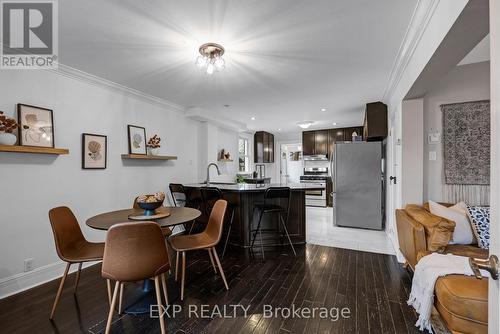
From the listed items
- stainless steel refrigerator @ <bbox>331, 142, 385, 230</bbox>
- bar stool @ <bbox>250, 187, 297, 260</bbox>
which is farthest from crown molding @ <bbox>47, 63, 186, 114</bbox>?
stainless steel refrigerator @ <bbox>331, 142, 385, 230</bbox>

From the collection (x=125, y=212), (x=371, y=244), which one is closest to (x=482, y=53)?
(x=371, y=244)

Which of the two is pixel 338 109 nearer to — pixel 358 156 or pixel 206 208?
pixel 358 156

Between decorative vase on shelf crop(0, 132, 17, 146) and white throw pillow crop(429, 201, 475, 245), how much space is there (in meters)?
4.30

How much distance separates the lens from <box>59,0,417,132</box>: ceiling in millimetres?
1790

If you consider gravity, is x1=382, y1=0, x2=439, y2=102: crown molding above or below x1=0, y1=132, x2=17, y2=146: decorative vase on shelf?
above

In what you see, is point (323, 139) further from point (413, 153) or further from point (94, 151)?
point (94, 151)

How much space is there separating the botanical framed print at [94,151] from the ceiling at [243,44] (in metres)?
0.84

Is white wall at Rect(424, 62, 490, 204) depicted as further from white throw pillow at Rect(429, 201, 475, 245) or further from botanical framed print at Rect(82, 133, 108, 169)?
botanical framed print at Rect(82, 133, 108, 169)

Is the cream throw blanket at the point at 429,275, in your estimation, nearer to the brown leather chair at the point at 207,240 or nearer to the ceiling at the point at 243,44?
the brown leather chair at the point at 207,240

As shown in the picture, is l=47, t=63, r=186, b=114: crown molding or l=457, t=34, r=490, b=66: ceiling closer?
l=457, t=34, r=490, b=66: ceiling

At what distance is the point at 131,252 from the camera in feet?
5.26

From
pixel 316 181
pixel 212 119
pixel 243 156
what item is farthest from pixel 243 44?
pixel 316 181

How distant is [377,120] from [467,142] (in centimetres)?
173

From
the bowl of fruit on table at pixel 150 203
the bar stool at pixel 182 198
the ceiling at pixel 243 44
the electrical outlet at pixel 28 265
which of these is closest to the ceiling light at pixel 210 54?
the ceiling at pixel 243 44
